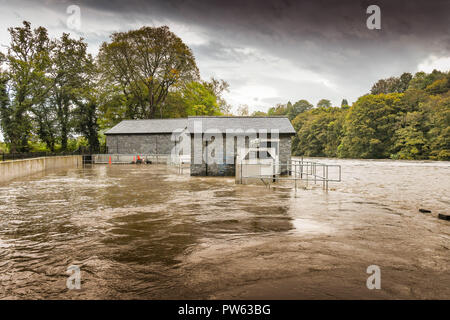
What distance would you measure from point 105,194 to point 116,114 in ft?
122

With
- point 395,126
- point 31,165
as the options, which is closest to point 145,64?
point 31,165

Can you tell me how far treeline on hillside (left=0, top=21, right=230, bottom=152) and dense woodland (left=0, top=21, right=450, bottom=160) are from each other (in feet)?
0.37

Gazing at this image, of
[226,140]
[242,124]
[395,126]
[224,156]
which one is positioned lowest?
[224,156]

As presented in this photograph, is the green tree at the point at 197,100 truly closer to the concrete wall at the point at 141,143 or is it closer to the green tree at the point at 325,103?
the concrete wall at the point at 141,143

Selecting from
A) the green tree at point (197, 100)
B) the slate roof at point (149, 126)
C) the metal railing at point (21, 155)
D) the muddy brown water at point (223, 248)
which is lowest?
the muddy brown water at point (223, 248)

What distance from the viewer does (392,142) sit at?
158 ft

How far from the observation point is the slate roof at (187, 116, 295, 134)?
2033 centimetres

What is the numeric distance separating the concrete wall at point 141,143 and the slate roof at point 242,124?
1479cm

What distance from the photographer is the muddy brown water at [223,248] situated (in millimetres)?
3912

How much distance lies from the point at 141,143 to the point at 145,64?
15100 millimetres

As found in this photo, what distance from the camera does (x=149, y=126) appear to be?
3794 centimetres

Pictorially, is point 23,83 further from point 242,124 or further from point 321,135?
point 321,135

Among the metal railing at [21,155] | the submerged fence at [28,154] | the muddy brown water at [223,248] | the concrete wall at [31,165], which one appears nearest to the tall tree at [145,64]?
the submerged fence at [28,154]
